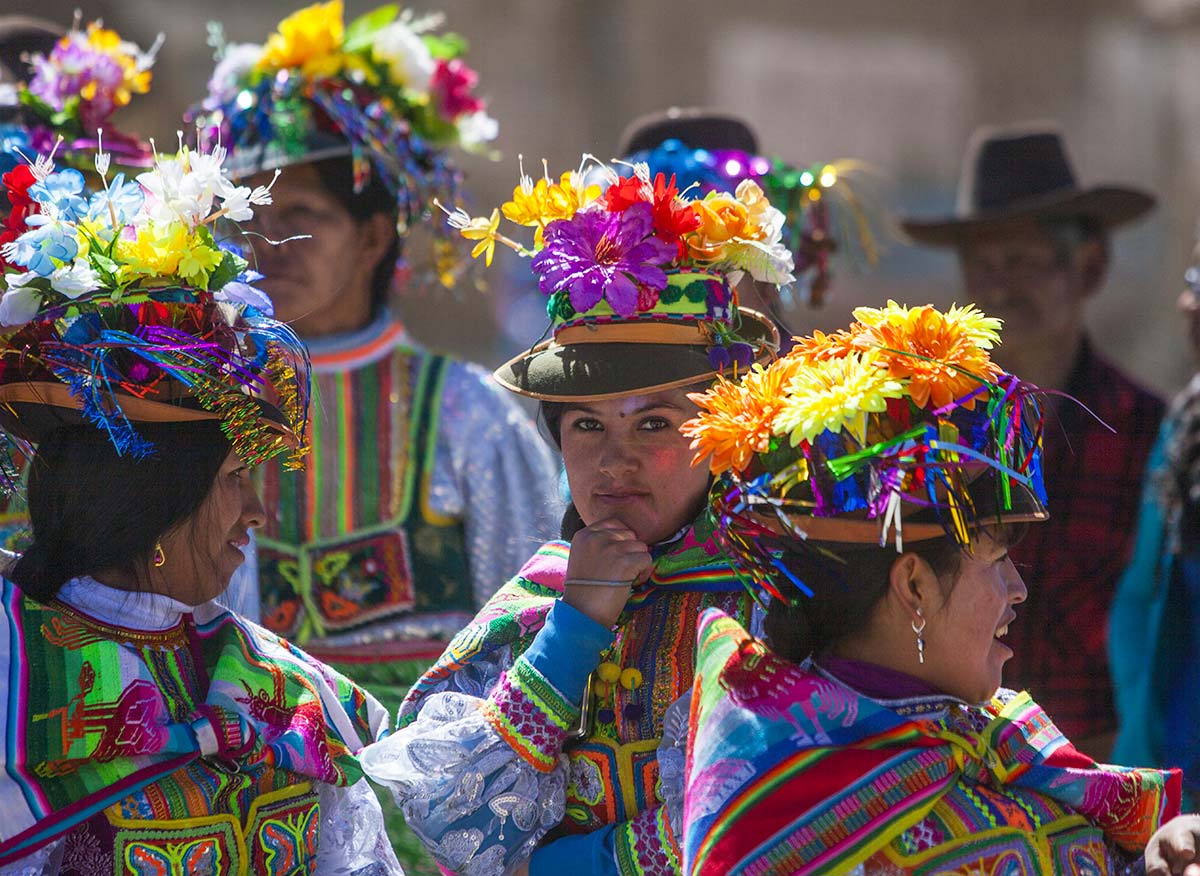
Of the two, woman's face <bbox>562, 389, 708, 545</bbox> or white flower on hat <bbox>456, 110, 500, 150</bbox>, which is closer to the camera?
woman's face <bbox>562, 389, 708, 545</bbox>

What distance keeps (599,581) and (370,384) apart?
6.99 feet

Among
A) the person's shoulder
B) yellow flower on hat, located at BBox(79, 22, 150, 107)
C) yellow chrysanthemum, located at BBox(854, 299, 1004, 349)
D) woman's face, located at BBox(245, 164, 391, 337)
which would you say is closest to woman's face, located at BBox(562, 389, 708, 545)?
yellow chrysanthemum, located at BBox(854, 299, 1004, 349)

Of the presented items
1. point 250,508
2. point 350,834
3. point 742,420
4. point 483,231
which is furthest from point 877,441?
point 350,834

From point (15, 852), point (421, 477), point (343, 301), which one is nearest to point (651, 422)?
point (15, 852)

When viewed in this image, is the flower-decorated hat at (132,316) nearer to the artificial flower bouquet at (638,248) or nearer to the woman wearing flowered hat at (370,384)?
the artificial flower bouquet at (638,248)

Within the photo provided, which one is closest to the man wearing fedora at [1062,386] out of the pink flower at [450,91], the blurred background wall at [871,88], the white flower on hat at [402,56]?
the pink flower at [450,91]

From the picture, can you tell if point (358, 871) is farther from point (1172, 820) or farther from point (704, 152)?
point (704, 152)

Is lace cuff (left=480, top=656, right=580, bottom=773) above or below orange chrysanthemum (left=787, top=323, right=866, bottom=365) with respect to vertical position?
below

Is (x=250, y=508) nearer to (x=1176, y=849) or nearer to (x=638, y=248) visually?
(x=638, y=248)

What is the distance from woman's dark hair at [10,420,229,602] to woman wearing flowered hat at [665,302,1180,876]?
88 cm

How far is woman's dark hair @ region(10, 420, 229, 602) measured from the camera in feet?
8.68

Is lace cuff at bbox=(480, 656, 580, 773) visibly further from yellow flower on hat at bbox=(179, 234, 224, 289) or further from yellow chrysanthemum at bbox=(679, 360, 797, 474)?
yellow flower on hat at bbox=(179, 234, 224, 289)

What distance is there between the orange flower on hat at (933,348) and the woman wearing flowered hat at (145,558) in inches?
41.6

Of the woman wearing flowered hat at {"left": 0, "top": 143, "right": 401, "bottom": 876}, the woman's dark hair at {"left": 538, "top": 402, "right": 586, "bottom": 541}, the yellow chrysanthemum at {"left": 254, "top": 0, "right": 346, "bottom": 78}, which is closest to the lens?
the woman wearing flowered hat at {"left": 0, "top": 143, "right": 401, "bottom": 876}
